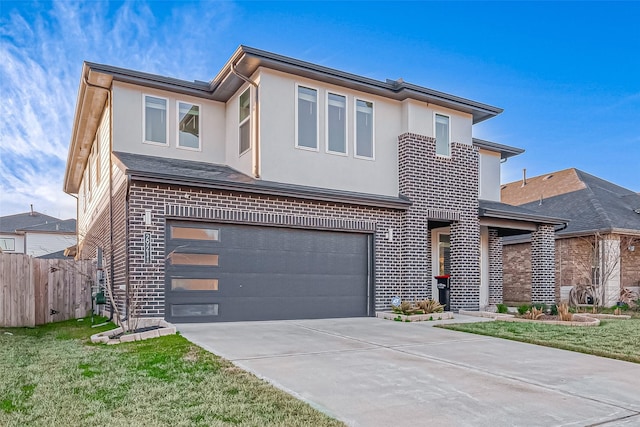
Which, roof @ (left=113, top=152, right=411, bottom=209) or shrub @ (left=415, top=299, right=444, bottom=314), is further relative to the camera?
shrub @ (left=415, top=299, right=444, bottom=314)

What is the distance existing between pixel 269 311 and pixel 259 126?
4.15 meters

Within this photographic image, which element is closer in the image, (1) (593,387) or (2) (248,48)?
(1) (593,387)

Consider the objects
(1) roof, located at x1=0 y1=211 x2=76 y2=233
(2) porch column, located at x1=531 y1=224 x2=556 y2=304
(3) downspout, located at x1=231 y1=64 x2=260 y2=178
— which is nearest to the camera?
(3) downspout, located at x1=231 y1=64 x2=260 y2=178

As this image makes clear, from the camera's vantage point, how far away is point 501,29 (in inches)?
649

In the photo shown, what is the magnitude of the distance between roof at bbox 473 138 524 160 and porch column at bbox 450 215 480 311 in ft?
11.7

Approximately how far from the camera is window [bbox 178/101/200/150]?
12.1 m

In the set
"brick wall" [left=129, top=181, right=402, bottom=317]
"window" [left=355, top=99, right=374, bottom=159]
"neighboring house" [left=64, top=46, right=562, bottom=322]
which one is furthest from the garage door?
"window" [left=355, top=99, right=374, bottom=159]

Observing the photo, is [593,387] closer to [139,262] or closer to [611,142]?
[139,262]

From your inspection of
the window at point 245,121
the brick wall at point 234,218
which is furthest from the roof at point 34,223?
the brick wall at point 234,218

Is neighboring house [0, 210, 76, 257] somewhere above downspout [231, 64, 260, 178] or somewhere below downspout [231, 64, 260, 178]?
below

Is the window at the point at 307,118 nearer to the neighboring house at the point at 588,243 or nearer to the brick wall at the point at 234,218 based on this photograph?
the brick wall at the point at 234,218

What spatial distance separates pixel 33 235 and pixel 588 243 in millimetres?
35831

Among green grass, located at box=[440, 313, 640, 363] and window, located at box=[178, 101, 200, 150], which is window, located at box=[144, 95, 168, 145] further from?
green grass, located at box=[440, 313, 640, 363]

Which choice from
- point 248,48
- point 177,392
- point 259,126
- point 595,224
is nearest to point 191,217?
point 259,126
